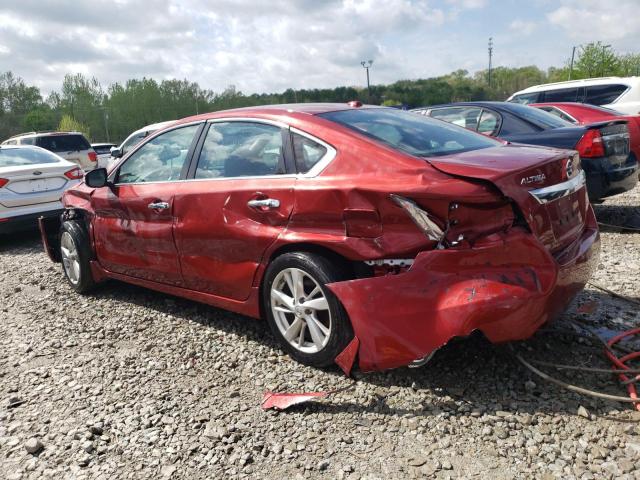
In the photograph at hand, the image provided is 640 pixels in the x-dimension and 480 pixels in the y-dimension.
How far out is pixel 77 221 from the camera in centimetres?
509

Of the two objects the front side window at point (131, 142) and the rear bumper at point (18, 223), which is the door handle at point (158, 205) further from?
the front side window at point (131, 142)

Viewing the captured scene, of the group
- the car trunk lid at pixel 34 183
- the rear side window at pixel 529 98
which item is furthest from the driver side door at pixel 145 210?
the rear side window at pixel 529 98

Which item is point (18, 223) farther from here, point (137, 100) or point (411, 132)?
point (137, 100)

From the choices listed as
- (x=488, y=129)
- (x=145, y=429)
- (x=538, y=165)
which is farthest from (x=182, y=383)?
(x=488, y=129)

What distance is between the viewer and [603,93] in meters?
10.5

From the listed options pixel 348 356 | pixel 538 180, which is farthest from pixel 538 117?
pixel 348 356

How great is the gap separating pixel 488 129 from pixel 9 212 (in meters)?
6.43

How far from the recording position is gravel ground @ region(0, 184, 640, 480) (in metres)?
2.40

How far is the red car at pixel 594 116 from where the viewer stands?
736 centimetres

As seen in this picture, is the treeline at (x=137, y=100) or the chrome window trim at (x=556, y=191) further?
the treeline at (x=137, y=100)

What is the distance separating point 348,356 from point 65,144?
14898 millimetres

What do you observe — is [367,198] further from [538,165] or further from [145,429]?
[145,429]

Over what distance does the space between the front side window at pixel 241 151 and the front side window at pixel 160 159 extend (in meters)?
0.25

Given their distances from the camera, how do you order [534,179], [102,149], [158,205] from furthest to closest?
[102,149] → [158,205] → [534,179]
